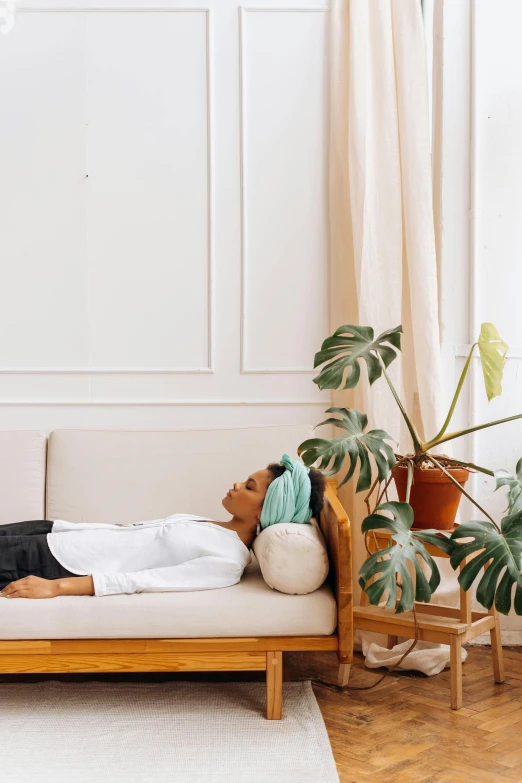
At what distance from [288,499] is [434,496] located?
1.50 feet

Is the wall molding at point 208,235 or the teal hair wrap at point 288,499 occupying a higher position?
the wall molding at point 208,235

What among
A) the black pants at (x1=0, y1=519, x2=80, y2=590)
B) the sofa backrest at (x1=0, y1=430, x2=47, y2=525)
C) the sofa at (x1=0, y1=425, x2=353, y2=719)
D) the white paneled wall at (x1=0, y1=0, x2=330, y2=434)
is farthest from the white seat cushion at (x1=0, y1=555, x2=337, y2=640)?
the white paneled wall at (x1=0, y1=0, x2=330, y2=434)

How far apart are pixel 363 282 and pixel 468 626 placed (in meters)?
1.22

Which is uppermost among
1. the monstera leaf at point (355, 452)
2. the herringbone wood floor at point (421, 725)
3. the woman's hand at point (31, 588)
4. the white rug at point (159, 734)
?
the monstera leaf at point (355, 452)

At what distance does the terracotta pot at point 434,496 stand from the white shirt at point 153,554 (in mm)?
539

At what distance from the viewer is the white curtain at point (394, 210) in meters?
2.86

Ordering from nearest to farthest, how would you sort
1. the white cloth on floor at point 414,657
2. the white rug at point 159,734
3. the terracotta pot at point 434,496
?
1. the white rug at point 159,734
2. the terracotta pot at point 434,496
3. the white cloth on floor at point 414,657

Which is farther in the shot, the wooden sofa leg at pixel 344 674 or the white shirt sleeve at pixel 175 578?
the wooden sofa leg at pixel 344 674

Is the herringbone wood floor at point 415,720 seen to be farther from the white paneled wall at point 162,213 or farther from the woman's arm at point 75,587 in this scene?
the white paneled wall at point 162,213

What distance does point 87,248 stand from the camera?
3090 millimetres

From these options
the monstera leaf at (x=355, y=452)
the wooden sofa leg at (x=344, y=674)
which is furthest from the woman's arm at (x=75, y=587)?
the wooden sofa leg at (x=344, y=674)

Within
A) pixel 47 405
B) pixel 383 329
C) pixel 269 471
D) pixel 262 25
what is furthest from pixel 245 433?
pixel 262 25

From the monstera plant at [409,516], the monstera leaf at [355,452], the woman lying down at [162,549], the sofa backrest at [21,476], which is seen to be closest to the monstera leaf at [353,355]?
the monstera plant at [409,516]

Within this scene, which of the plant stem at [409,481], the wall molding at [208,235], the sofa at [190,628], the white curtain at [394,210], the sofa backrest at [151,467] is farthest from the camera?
the wall molding at [208,235]
